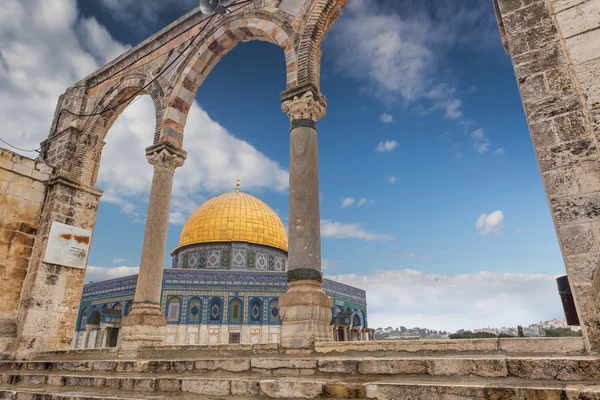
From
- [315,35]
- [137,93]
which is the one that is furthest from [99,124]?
[315,35]

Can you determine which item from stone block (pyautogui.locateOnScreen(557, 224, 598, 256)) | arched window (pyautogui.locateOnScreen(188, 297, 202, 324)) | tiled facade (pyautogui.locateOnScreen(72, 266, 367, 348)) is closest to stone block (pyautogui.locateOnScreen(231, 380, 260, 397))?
stone block (pyautogui.locateOnScreen(557, 224, 598, 256))

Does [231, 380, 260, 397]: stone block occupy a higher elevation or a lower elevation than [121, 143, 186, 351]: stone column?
lower

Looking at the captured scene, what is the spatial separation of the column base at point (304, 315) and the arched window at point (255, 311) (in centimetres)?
1914

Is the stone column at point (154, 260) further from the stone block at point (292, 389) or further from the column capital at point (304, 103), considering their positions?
the stone block at point (292, 389)

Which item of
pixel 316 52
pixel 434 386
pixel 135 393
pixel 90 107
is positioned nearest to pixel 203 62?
pixel 316 52

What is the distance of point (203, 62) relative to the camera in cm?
816

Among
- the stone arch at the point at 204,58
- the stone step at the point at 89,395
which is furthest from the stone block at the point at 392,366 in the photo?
the stone arch at the point at 204,58

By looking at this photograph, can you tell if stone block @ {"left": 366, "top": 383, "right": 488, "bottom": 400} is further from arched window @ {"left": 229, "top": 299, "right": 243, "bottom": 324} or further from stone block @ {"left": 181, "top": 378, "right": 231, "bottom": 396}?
arched window @ {"left": 229, "top": 299, "right": 243, "bottom": 324}

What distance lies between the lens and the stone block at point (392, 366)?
2832 millimetres

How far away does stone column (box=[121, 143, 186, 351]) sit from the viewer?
245 inches

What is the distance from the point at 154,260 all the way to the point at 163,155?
206cm

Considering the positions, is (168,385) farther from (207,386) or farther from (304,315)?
(304,315)

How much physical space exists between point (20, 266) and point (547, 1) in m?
9.28

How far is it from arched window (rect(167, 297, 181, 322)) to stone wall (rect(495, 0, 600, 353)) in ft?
72.2
